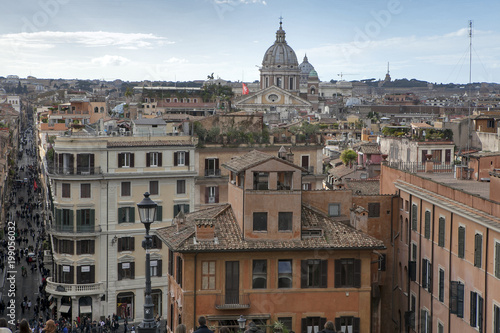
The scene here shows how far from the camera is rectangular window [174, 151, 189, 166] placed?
131 ft

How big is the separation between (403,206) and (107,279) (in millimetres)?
15451

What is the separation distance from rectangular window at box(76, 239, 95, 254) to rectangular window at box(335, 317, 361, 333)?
661 inches

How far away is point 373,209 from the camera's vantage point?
2905 centimetres

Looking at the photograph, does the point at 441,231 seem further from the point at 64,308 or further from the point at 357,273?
the point at 64,308

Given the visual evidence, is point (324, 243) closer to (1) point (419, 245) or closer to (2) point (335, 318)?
(2) point (335, 318)

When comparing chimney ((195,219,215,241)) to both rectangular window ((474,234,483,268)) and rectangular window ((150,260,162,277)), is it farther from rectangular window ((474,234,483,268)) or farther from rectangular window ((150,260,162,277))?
rectangular window ((150,260,162,277))

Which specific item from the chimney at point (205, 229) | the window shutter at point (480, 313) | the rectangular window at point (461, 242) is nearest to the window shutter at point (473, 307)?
the window shutter at point (480, 313)

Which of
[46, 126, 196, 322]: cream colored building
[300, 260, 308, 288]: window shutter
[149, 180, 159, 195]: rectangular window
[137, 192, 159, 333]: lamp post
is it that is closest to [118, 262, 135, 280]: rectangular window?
[46, 126, 196, 322]: cream colored building

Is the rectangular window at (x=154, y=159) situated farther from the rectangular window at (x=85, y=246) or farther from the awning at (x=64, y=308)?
the awning at (x=64, y=308)

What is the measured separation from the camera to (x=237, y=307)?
23.6 m

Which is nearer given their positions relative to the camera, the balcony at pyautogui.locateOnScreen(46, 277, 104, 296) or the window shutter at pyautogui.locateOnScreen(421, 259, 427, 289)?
the window shutter at pyautogui.locateOnScreen(421, 259, 427, 289)

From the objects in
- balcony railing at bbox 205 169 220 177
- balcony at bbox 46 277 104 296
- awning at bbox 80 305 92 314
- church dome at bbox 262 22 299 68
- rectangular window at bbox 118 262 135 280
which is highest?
church dome at bbox 262 22 299 68

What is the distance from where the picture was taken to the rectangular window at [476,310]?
2227 centimetres

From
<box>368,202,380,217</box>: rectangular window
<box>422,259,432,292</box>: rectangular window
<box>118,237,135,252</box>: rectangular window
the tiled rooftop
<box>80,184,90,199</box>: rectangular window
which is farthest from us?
<box>118,237,135,252</box>: rectangular window
